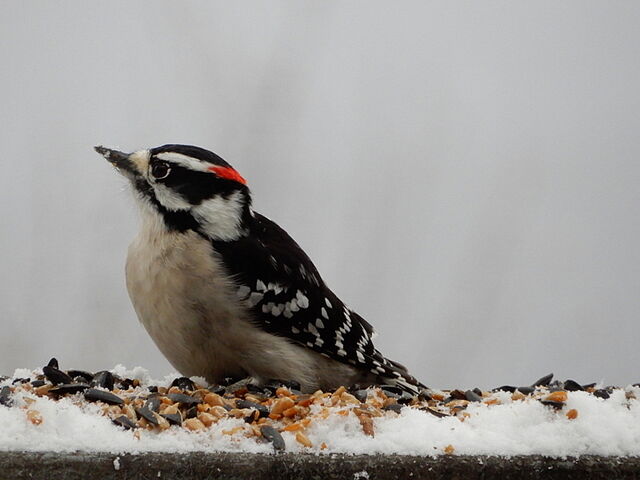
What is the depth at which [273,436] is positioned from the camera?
2033 mm

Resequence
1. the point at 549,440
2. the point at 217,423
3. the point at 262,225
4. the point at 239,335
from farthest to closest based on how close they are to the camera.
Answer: the point at 262,225 → the point at 239,335 → the point at 217,423 → the point at 549,440

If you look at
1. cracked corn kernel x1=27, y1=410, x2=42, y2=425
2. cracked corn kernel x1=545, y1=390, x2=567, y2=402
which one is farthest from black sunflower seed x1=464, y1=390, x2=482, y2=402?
cracked corn kernel x1=27, y1=410, x2=42, y2=425

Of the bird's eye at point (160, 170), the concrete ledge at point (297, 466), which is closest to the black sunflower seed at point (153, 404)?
the concrete ledge at point (297, 466)

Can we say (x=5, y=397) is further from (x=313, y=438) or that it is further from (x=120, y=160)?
(x=120, y=160)

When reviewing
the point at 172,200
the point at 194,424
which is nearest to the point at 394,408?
the point at 194,424

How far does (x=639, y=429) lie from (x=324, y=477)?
731 mm

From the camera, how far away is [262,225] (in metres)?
3.43

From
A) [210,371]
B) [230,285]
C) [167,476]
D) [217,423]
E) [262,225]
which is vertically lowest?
[167,476]

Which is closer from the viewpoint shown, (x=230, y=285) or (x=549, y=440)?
(x=549, y=440)

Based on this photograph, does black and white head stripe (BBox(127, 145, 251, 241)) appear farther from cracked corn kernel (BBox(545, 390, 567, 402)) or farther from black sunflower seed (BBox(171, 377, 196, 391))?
cracked corn kernel (BBox(545, 390, 567, 402))

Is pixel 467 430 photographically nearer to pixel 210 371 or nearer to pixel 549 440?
pixel 549 440

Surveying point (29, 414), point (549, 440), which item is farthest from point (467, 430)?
point (29, 414)

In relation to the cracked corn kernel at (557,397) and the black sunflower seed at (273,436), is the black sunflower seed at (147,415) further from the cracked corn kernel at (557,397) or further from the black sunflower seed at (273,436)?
the cracked corn kernel at (557,397)

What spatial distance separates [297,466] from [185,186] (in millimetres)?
1522
